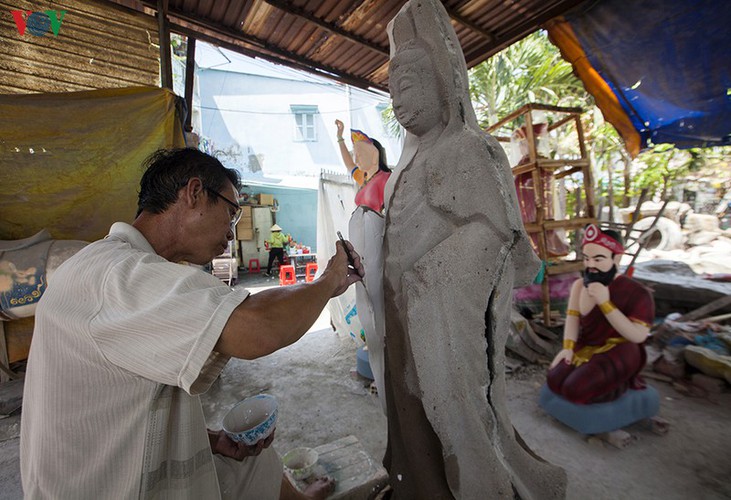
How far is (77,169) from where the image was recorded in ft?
9.43

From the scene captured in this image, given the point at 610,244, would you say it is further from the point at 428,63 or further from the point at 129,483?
the point at 129,483

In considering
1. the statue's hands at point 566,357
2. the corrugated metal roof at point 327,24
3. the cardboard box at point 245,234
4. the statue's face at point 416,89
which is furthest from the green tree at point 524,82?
the statue's face at point 416,89

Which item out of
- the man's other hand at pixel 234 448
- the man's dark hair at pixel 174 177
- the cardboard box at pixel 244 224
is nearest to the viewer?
the man's dark hair at pixel 174 177

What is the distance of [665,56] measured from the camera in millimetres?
2965

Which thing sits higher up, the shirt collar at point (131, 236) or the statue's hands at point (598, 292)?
the shirt collar at point (131, 236)

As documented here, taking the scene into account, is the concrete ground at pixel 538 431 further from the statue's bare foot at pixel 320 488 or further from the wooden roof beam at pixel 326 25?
the wooden roof beam at pixel 326 25

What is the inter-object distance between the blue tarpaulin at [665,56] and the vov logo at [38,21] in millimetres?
4330

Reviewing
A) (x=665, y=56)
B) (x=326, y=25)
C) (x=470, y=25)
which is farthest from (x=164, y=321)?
(x=665, y=56)

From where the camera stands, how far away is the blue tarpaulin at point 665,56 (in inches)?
105

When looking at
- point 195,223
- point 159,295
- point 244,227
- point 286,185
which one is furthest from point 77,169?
point 286,185

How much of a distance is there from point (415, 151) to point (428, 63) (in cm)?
37

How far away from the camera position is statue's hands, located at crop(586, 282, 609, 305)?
8.45ft

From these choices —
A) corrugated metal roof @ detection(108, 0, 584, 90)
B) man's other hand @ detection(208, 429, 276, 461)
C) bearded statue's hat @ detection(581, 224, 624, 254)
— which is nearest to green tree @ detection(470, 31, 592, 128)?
corrugated metal roof @ detection(108, 0, 584, 90)

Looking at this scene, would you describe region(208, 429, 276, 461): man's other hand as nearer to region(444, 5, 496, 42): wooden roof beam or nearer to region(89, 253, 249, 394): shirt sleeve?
region(89, 253, 249, 394): shirt sleeve
